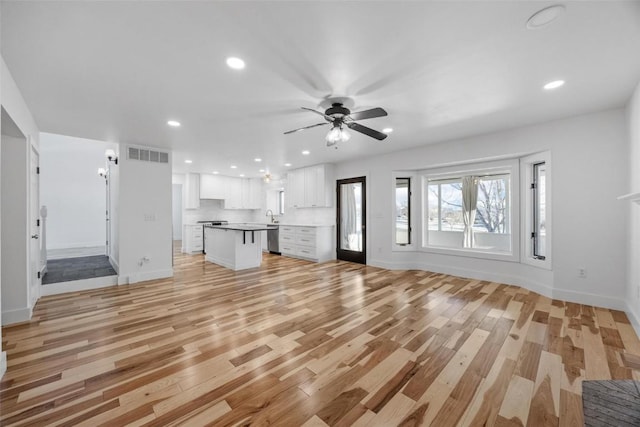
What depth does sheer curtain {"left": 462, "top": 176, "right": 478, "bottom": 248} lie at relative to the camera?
5512mm

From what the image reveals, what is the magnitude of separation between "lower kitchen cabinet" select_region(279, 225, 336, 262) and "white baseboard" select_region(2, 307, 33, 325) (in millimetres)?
4780

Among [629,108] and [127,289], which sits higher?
[629,108]

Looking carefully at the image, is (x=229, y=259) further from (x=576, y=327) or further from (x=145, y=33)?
(x=576, y=327)

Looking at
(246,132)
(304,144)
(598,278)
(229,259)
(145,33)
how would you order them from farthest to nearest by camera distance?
(229,259) → (304,144) → (246,132) → (598,278) → (145,33)

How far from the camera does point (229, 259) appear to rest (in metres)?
5.79

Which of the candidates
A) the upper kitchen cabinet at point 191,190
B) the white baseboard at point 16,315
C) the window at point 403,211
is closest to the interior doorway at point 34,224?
the white baseboard at point 16,315

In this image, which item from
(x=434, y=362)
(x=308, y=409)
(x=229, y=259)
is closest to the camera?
(x=308, y=409)

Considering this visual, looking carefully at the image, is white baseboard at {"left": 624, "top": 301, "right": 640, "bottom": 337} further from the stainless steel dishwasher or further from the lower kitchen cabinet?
the stainless steel dishwasher

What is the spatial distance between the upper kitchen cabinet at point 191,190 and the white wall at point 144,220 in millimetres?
3164

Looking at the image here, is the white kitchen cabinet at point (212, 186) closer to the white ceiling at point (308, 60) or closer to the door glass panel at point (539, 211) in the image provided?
the white ceiling at point (308, 60)

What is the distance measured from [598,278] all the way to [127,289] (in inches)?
268

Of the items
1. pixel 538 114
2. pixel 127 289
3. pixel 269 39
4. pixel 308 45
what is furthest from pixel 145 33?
pixel 538 114

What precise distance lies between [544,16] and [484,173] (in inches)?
139

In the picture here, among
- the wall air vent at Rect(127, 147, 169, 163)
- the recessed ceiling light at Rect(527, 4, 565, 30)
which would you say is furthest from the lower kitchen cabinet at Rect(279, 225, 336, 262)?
the recessed ceiling light at Rect(527, 4, 565, 30)
